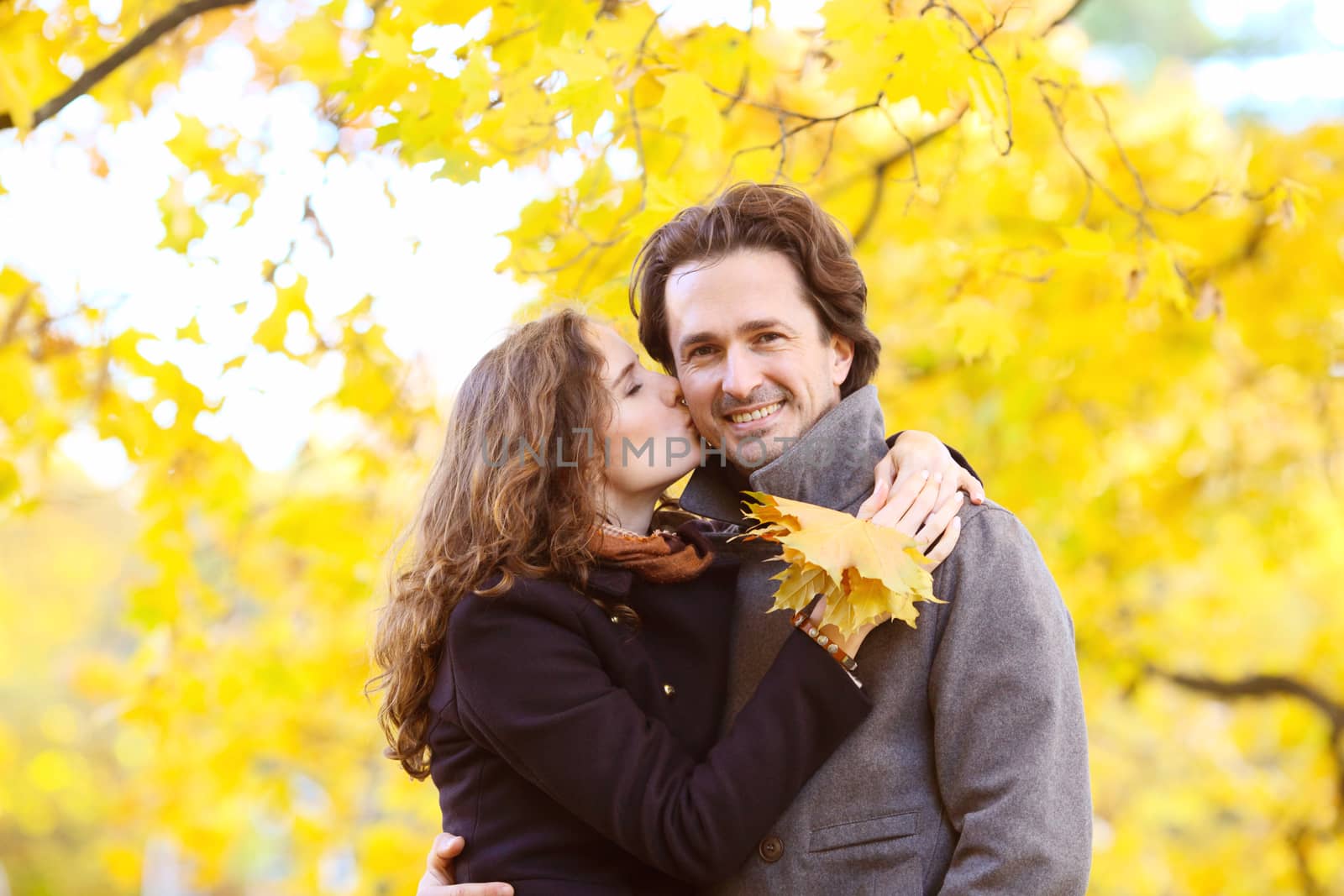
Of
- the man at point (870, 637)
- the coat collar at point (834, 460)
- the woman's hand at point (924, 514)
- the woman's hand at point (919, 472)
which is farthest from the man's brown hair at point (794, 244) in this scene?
the woman's hand at point (924, 514)

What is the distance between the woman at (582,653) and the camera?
1.86m

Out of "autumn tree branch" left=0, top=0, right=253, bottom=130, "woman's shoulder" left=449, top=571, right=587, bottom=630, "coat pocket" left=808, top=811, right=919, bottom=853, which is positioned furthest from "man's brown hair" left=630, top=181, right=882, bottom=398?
"autumn tree branch" left=0, top=0, right=253, bottom=130

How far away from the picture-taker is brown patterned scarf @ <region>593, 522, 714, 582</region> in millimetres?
2150

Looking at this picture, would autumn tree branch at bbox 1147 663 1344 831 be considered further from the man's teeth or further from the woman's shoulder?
→ the woman's shoulder

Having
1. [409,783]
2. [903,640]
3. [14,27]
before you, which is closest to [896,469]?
[903,640]

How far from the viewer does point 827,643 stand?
192 cm

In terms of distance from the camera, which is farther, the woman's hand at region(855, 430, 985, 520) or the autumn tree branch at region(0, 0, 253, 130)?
the autumn tree branch at region(0, 0, 253, 130)

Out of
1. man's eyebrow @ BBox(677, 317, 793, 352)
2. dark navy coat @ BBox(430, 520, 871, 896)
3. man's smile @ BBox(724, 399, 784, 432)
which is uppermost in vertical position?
man's eyebrow @ BBox(677, 317, 793, 352)

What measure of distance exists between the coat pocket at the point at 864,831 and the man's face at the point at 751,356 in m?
0.65

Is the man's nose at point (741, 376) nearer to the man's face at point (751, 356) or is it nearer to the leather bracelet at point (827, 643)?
the man's face at point (751, 356)

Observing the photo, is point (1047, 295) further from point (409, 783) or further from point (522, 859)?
point (409, 783)

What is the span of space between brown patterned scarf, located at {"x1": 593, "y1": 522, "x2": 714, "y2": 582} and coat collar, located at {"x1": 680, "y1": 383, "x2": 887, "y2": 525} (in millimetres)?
187

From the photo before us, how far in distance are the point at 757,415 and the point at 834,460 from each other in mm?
168

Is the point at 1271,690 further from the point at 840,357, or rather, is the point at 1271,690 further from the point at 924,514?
the point at 924,514
